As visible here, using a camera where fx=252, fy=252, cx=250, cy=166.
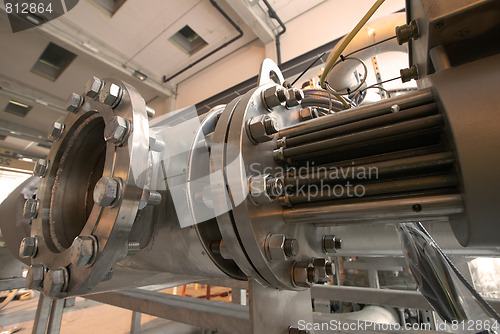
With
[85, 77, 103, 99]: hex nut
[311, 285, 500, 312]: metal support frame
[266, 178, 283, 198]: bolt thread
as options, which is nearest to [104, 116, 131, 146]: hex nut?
[85, 77, 103, 99]: hex nut

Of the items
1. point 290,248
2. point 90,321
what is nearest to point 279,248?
point 290,248

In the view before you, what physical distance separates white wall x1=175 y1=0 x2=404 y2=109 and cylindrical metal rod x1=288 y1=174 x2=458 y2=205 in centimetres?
207

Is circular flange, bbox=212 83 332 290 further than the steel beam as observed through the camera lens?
No

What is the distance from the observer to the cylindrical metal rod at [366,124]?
0.34 m

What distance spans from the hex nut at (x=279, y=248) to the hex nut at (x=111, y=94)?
328mm

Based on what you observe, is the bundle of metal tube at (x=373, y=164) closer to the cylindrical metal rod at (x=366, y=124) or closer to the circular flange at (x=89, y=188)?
the cylindrical metal rod at (x=366, y=124)

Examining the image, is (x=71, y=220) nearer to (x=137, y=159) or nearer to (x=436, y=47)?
(x=137, y=159)

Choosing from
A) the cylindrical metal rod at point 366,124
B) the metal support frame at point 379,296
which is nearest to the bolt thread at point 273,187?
the cylindrical metal rod at point 366,124

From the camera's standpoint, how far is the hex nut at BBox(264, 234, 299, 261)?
1.16 ft

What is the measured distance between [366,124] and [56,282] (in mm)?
493

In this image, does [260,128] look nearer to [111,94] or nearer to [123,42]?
[111,94]

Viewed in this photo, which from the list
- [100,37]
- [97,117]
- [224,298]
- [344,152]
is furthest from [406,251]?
[100,37]

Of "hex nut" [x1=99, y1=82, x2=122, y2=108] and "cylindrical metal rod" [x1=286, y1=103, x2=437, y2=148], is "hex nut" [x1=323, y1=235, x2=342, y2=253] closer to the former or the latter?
"cylindrical metal rod" [x1=286, y1=103, x2=437, y2=148]

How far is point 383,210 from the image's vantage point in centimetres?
35
